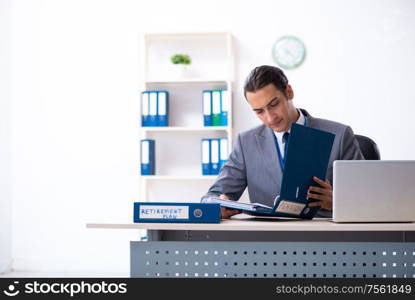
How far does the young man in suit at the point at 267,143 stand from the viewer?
2.53m

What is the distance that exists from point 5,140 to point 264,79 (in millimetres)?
3031

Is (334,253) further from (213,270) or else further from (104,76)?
(104,76)

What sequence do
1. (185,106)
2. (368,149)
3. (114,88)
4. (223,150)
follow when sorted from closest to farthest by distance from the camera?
(368,149), (223,150), (185,106), (114,88)

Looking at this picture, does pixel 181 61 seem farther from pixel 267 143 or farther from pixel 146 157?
pixel 267 143

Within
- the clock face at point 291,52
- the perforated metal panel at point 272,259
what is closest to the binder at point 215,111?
the clock face at point 291,52

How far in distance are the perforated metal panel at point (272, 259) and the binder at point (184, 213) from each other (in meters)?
0.12

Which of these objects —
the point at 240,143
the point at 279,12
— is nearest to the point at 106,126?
the point at 279,12

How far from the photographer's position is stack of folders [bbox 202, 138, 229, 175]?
4.45 meters

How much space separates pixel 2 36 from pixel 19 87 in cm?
43

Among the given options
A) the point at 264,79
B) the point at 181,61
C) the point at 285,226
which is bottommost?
the point at 285,226

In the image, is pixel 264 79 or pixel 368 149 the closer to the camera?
pixel 264 79

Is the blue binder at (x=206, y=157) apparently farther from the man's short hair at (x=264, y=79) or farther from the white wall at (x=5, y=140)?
the man's short hair at (x=264, y=79)

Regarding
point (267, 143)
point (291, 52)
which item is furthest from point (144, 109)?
point (267, 143)

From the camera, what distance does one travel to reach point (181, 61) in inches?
181
